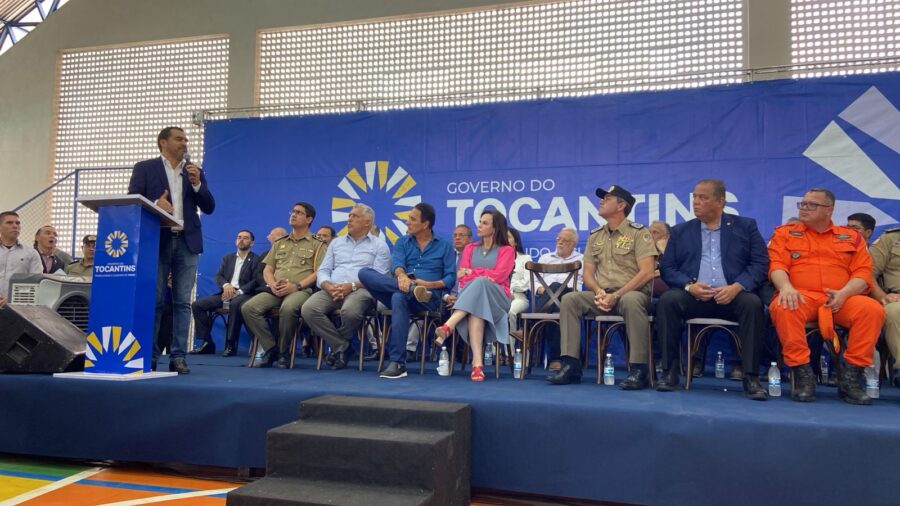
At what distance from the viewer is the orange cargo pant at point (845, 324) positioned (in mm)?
3006

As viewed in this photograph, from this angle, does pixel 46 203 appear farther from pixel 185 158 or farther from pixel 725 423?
pixel 725 423

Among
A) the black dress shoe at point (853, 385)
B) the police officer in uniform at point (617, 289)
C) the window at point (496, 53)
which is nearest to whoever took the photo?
the black dress shoe at point (853, 385)

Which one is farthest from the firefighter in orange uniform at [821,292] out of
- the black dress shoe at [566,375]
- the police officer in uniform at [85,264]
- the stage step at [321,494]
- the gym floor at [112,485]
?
the police officer in uniform at [85,264]

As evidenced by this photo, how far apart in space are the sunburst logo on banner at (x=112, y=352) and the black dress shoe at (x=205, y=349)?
2756 millimetres

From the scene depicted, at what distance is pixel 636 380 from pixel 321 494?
182 centimetres

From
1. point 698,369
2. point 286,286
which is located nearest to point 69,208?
point 286,286

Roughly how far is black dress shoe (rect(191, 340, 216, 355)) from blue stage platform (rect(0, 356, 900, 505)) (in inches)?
103

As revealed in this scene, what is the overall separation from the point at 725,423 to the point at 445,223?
387cm

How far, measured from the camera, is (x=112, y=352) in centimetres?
326

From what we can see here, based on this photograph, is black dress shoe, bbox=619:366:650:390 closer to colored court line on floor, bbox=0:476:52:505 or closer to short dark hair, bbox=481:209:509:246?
short dark hair, bbox=481:209:509:246

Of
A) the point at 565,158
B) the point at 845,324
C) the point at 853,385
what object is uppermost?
the point at 565,158

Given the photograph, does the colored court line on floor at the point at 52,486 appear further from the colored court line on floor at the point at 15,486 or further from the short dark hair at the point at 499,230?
the short dark hair at the point at 499,230

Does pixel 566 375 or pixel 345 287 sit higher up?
pixel 345 287

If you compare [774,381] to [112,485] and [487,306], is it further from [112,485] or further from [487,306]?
[112,485]
